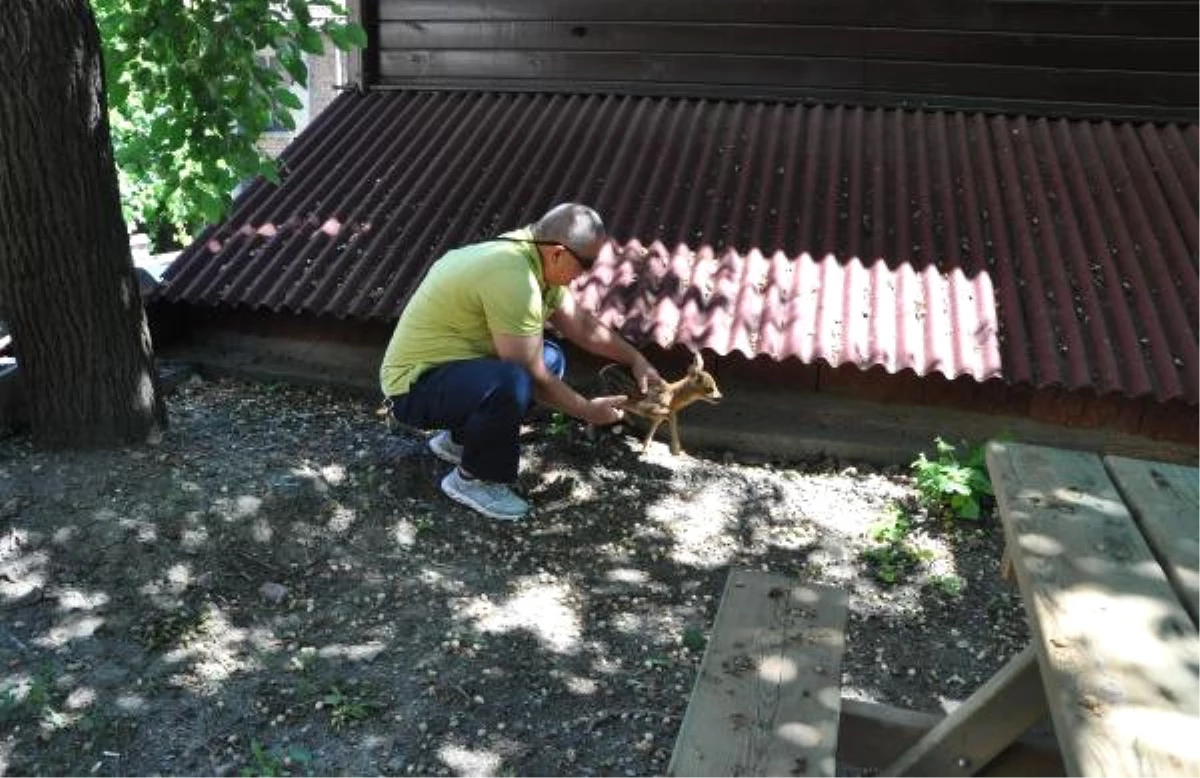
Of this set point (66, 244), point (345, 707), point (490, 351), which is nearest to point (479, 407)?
point (490, 351)

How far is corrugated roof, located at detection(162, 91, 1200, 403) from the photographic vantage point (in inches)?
199

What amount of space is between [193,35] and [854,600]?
404cm

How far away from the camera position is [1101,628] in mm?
1644

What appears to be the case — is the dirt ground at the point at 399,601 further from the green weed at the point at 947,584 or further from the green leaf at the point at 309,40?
the green leaf at the point at 309,40

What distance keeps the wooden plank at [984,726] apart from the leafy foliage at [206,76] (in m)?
3.89

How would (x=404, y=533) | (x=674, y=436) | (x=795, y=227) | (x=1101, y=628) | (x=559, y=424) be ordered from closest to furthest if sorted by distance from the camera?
(x=1101, y=628) < (x=404, y=533) < (x=674, y=436) < (x=559, y=424) < (x=795, y=227)

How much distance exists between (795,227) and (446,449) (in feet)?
8.50

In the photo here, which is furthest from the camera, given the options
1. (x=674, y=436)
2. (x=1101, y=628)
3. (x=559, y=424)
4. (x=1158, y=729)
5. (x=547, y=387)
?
(x=559, y=424)

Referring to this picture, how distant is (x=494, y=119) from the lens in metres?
7.10

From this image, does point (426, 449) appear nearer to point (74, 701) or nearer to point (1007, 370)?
point (74, 701)

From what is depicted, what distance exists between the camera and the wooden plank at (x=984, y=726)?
2363 millimetres

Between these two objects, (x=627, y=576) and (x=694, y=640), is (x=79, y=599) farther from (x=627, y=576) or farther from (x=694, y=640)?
(x=694, y=640)

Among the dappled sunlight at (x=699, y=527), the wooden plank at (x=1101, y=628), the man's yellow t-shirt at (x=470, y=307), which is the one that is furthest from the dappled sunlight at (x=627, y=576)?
the wooden plank at (x=1101, y=628)

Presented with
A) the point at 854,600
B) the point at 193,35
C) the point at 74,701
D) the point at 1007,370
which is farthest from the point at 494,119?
the point at 74,701
